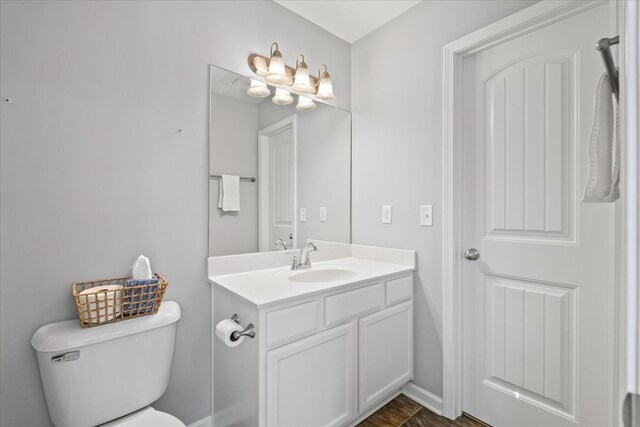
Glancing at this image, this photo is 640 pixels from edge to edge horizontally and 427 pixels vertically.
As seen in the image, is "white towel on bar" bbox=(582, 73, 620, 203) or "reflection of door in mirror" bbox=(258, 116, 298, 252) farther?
"reflection of door in mirror" bbox=(258, 116, 298, 252)

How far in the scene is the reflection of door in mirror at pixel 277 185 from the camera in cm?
183

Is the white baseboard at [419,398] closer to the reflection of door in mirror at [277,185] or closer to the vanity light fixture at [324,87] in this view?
the reflection of door in mirror at [277,185]

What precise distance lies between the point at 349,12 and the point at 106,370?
2275 millimetres

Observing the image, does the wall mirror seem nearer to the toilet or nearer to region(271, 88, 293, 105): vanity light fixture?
region(271, 88, 293, 105): vanity light fixture

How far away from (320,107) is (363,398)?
1.77 m

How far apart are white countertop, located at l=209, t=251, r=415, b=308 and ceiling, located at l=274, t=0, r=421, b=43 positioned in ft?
5.24

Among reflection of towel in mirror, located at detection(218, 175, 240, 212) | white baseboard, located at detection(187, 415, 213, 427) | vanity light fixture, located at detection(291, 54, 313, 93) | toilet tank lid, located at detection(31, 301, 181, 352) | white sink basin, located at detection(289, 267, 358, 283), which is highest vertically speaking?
vanity light fixture, located at detection(291, 54, 313, 93)

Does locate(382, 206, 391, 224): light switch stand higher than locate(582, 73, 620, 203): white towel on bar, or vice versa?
locate(582, 73, 620, 203): white towel on bar

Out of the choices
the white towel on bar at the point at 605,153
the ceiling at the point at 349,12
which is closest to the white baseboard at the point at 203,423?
the white towel on bar at the point at 605,153

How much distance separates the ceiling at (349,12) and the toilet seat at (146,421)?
2212 millimetres

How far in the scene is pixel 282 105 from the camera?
6.26ft

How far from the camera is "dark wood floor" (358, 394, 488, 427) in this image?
1694 millimetres

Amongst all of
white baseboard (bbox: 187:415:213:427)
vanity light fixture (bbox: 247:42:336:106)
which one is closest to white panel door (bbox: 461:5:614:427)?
vanity light fixture (bbox: 247:42:336:106)

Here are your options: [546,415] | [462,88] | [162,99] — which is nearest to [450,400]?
[546,415]
